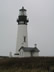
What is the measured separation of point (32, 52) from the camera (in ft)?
97.7

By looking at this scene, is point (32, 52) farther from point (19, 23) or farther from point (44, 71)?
point (44, 71)

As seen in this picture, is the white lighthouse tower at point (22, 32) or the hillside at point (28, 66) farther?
the white lighthouse tower at point (22, 32)

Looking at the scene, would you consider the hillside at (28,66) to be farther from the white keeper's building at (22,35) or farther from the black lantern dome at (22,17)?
the black lantern dome at (22,17)

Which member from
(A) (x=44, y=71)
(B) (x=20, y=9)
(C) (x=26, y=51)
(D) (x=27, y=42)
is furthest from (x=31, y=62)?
(B) (x=20, y=9)

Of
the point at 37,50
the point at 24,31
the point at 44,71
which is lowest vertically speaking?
the point at 44,71

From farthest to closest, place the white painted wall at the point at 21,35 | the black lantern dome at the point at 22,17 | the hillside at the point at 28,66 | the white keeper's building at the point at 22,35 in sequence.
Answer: the black lantern dome at the point at 22,17 < the white painted wall at the point at 21,35 < the white keeper's building at the point at 22,35 < the hillside at the point at 28,66

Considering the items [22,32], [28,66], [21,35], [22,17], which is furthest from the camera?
[22,17]

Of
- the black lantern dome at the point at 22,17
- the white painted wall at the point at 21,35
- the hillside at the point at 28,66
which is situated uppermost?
the black lantern dome at the point at 22,17

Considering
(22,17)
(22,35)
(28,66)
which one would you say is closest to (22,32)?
(22,35)

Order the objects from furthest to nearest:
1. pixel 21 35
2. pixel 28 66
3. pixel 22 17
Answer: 1. pixel 22 17
2. pixel 21 35
3. pixel 28 66

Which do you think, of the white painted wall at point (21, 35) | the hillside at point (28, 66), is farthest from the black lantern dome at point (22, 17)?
the hillside at point (28, 66)

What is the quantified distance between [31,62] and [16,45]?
1285 cm

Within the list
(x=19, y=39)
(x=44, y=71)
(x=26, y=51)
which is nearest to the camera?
(x=44, y=71)

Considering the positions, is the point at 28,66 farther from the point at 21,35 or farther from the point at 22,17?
the point at 22,17
